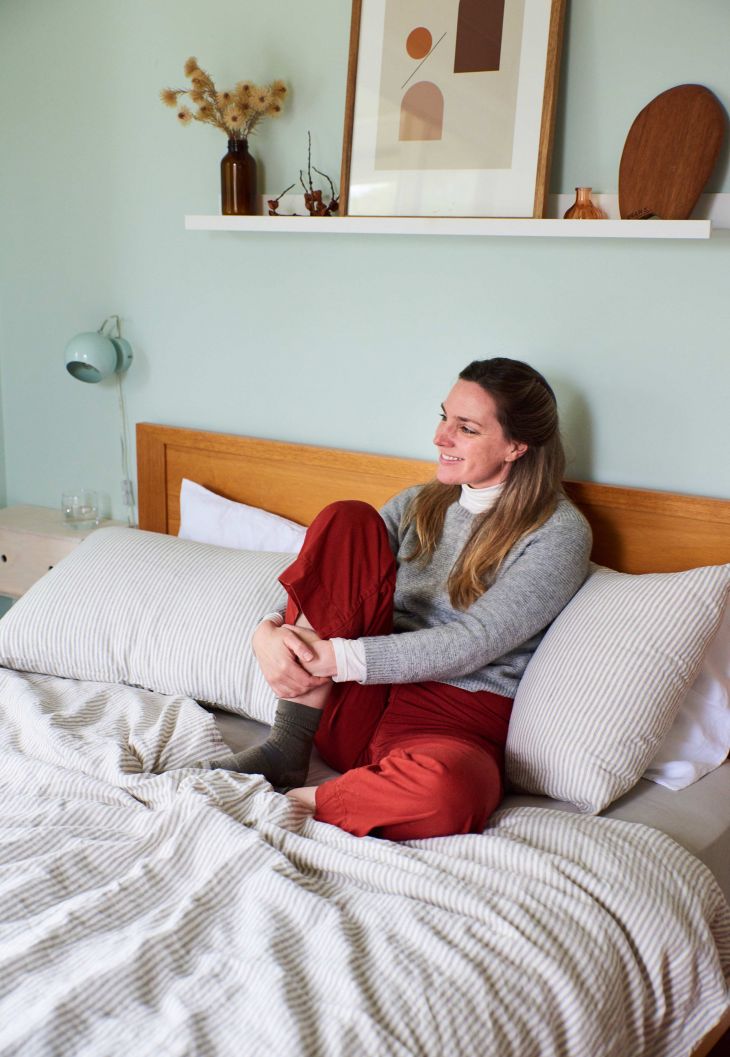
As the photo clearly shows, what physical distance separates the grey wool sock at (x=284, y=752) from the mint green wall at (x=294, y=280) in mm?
805

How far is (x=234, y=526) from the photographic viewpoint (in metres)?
2.51

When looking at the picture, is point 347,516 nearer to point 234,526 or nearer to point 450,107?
point 234,526

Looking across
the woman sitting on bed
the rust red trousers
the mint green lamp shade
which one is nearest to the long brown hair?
the woman sitting on bed

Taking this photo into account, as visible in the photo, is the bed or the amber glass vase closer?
the bed

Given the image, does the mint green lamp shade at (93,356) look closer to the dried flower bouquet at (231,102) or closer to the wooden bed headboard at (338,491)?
the wooden bed headboard at (338,491)

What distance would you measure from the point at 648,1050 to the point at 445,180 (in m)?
1.67

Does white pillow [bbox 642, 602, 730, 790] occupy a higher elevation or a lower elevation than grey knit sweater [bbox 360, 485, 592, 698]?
lower

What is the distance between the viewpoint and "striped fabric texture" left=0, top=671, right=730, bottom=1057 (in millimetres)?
1118

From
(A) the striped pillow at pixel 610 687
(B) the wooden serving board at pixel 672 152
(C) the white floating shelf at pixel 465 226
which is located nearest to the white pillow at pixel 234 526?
(C) the white floating shelf at pixel 465 226

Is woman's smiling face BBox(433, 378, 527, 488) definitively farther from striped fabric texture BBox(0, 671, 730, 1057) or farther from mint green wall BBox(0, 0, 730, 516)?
striped fabric texture BBox(0, 671, 730, 1057)

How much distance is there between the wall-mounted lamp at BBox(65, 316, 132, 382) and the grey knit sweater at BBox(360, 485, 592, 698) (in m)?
1.10

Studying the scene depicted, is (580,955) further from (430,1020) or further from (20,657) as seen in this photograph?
(20,657)

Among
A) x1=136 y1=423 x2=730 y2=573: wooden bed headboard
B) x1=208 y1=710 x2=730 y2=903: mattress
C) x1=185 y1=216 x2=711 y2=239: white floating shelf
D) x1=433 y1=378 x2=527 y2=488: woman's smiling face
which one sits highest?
x1=185 y1=216 x2=711 y2=239: white floating shelf

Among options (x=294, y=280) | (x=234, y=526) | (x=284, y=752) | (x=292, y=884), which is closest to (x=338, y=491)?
(x=234, y=526)
